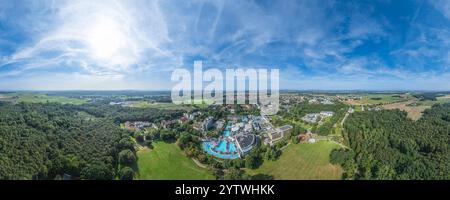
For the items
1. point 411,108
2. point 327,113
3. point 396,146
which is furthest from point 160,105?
point 411,108

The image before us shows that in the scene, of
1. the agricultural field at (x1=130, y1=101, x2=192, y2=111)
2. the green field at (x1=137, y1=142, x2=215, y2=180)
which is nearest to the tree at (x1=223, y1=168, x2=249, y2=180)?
the green field at (x1=137, y1=142, x2=215, y2=180)

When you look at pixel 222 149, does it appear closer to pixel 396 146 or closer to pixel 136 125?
pixel 136 125

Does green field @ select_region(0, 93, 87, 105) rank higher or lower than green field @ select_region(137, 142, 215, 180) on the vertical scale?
higher

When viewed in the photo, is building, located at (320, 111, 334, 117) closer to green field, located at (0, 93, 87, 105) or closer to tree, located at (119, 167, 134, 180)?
tree, located at (119, 167, 134, 180)

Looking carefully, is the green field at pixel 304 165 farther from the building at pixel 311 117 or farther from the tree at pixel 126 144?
the tree at pixel 126 144

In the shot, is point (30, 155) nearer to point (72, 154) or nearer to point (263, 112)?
point (72, 154)
